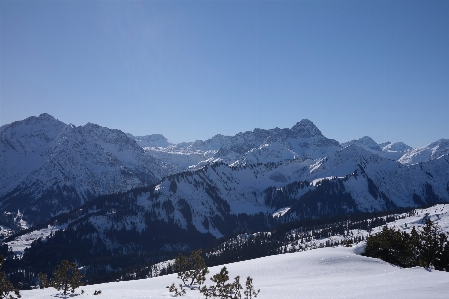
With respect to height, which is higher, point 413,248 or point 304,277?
point 304,277

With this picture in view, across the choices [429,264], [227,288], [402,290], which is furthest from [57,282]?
[429,264]

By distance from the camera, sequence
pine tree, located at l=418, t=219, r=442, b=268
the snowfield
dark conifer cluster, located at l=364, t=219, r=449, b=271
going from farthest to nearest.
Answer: dark conifer cluster, located at l=364, t=219, r=449, b=271 < pine tree, located at l=418, t=219, r=442, b=268 < the snowfield

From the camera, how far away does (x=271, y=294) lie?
3334 cm

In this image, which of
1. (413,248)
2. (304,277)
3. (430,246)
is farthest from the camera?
(413,248)

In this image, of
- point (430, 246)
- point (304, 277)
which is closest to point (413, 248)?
point (430, 246)

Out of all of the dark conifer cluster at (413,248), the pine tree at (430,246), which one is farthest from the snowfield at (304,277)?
the pine tree at (430,246)

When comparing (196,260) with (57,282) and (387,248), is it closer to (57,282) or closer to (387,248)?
(57,282)

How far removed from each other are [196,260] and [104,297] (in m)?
15.8

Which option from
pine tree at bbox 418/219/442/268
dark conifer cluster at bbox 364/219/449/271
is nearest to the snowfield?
dark conifer cluster at bbox 364/219/449/271

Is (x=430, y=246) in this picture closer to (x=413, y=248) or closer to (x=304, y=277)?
(x=413, y=248)

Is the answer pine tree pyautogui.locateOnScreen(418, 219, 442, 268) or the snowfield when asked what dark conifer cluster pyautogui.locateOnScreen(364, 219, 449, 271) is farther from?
the snowfield

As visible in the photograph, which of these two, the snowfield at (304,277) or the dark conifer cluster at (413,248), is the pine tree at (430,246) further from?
the snowfield at (304,277)

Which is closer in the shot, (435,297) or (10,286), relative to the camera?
(435,297)

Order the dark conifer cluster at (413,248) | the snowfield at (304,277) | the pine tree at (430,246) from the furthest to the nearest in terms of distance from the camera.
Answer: the dark conifer cluster at (413,248) → the pine tree at (430,246) → the snowfield at (304,277)
